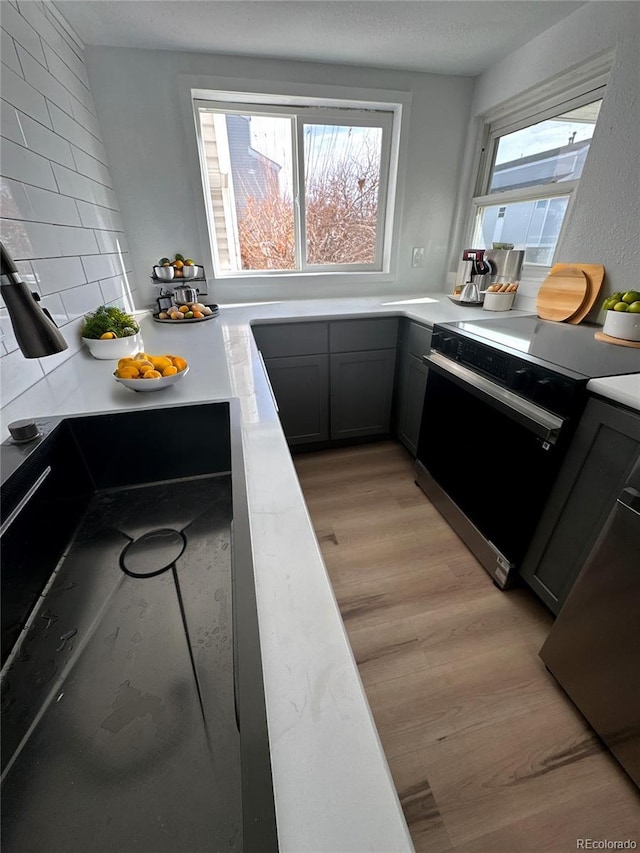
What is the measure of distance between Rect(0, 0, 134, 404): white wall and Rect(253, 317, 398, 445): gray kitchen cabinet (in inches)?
32.2

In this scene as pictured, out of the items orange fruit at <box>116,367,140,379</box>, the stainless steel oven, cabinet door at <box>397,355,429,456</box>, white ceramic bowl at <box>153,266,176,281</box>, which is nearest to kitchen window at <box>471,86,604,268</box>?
the stainless steel oven

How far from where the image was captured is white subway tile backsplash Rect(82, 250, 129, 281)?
4.92 feet

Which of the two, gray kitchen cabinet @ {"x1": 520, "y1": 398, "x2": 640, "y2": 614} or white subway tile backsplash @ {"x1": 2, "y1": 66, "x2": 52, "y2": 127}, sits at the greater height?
white subway tile backsplash @ {"x1": 2, "y1": 66, "x2": 52, "y2": 127}

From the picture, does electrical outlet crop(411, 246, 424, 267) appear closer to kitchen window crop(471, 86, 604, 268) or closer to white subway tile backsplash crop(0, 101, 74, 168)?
kitchen window crop(471, 86, 604, 268)

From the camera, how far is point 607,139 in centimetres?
149

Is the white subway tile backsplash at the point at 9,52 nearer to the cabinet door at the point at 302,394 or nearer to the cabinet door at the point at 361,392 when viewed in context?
the cabinet door at the point at 302,394

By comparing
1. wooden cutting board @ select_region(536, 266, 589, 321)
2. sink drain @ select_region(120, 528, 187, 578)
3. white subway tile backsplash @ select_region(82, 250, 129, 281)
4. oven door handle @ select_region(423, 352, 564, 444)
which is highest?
white subway tile backsplash @ select_region(82, 250, 129, 281)

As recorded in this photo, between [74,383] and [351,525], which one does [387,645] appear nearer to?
[351,525]

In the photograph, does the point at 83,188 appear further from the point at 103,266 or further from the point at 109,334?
the point at 109,334

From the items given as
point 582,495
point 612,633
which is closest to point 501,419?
point 582,495

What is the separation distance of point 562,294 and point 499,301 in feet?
1.05

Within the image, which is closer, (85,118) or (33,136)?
(33,136)

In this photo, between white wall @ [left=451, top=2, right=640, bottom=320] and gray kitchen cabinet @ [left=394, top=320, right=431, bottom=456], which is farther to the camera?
gray kitchen cabinet @ [left=394, top=320, right=431, bottom=456]

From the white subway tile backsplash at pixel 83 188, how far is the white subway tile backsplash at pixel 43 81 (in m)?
0.23
